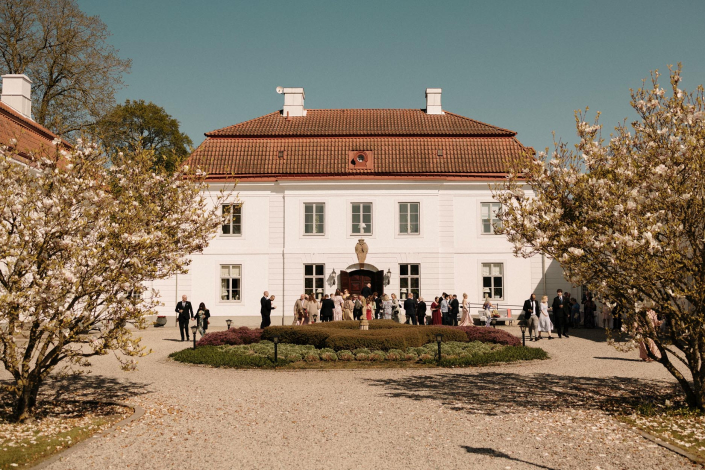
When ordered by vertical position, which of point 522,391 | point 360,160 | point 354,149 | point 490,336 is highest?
point 354,149

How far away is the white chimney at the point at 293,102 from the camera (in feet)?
106

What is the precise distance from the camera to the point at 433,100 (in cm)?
3269

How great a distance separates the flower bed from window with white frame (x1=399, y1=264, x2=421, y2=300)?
11497 mm

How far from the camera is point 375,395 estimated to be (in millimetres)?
11234

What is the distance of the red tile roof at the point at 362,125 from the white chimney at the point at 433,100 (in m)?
0.45

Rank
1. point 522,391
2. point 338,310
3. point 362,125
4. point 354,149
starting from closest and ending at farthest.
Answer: point 522,391, point 338,310, point 354,149, point 362,125

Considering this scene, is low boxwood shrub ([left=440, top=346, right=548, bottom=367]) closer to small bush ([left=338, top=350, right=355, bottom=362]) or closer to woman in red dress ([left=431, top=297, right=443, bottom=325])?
small bush ([left=338, top=350, right=355, bottom=362])

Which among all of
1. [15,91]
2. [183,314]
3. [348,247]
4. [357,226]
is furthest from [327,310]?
[15,91]

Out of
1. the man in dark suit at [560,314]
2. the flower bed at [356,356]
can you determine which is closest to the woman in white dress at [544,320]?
the man in dark suit at [560,314]

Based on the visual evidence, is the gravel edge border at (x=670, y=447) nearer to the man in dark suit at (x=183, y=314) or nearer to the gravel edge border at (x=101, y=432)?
the gravel edge border at (x=101, y=432)

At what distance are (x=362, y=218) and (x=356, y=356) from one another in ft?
45.8

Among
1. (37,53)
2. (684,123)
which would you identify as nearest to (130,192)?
(684,123)

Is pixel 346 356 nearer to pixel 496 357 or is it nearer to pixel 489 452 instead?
pixel 496 357

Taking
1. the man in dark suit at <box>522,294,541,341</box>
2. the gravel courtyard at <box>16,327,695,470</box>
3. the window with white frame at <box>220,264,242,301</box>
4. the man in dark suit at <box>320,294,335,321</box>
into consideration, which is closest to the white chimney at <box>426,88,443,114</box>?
the window with white frame at <box>220,264,242,301</box>
